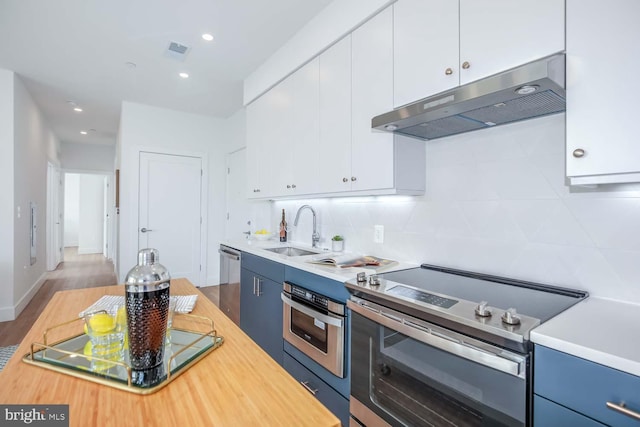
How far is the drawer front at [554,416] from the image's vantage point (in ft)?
2.87

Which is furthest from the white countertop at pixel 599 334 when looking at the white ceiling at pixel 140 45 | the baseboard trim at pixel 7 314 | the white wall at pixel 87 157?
the white wall at pixel 87 157

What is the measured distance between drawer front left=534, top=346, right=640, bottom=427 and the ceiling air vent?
3.30m

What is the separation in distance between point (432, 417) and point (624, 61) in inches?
55.4

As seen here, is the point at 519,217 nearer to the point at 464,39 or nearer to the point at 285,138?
the point at 464,39

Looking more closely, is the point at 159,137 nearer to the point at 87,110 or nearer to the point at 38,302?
the point at 87,110

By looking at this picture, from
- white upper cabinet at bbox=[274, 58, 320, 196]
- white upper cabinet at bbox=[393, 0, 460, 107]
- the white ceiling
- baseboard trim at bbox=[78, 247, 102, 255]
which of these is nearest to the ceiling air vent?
the white ceiling

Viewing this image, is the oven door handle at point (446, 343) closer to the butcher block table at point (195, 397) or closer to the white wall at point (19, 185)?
the butcher block table at point (195, 397)

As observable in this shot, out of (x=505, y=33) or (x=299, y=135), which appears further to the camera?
(x=299, y=135)

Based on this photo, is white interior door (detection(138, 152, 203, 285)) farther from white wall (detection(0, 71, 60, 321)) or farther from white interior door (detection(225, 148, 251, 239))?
white wall (detection(0, 71, 60, 321))

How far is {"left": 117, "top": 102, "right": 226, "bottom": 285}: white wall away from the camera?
4.52 metres

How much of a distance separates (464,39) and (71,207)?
11.8m

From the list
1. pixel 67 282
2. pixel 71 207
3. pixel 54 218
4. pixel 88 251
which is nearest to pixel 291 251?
pixel 67 282

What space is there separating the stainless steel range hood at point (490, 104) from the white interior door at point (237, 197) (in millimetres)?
3334

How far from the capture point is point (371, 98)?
1919 mm
